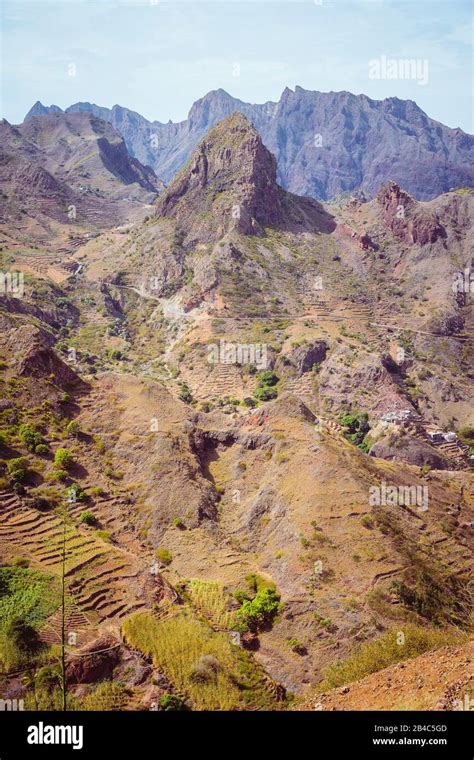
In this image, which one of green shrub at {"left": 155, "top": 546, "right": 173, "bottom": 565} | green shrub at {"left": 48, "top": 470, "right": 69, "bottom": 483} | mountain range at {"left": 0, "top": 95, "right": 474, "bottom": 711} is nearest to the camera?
mountain range at {"left": 0, "top": 95, "right": 474, "bottom": 711}

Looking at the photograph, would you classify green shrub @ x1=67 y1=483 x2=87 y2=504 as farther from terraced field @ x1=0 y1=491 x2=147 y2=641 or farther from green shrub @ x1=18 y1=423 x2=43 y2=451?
green shrub @ x1=18 y1=423 x2=43 y2=451

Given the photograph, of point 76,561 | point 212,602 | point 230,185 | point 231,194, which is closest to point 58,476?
point 76,561

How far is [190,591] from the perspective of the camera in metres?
30.2

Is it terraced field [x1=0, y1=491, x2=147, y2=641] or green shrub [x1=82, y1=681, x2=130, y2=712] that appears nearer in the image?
green shrub [x1=82, y1=681, x2=130, y2=712]

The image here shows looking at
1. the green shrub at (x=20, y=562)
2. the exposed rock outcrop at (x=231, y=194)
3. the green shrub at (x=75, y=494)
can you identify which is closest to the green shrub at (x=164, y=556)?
the green shrub at (x=75, y=494)

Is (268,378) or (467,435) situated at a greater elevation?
(268,378)

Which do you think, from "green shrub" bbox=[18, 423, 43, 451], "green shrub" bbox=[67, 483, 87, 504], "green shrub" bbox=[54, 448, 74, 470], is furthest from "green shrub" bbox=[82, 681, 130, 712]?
"green shrub" bbox=[18, 423, 43, 451]

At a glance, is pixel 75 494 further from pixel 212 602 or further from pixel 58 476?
pixel 212 602

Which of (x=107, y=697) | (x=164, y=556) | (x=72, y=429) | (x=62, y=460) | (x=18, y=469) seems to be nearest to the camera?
(x=107, y=697)

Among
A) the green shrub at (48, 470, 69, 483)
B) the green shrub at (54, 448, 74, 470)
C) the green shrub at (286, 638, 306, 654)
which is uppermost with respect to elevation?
the green shrub at (54, 448, 74, 470)

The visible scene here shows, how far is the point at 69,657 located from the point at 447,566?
22270 mm

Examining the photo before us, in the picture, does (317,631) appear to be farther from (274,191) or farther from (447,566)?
(274,191)

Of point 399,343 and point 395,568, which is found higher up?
point 399,343
